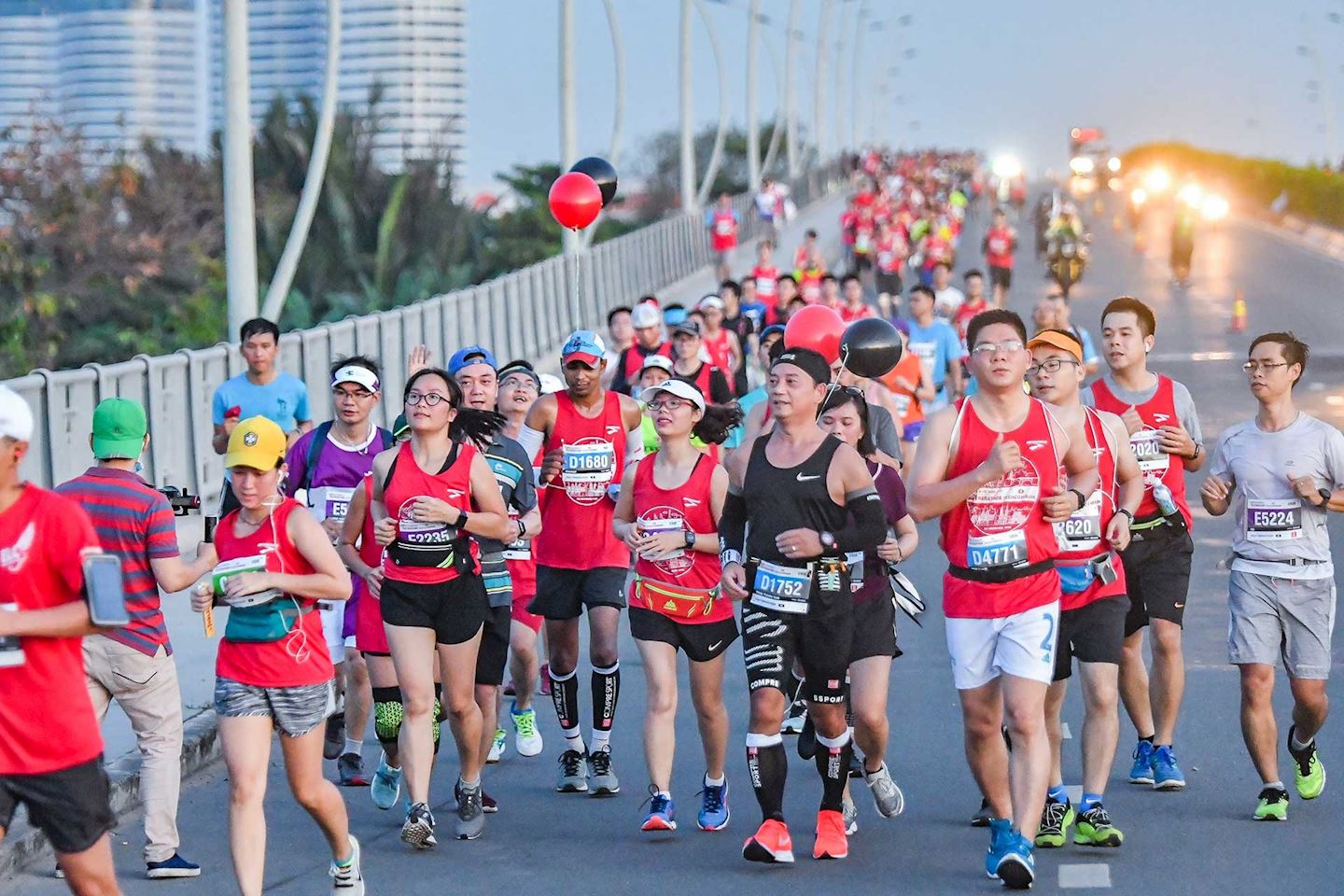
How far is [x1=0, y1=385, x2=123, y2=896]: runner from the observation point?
19.8 feet

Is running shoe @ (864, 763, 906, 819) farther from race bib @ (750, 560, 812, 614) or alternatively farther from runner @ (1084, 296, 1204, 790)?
runner @ (1084, 296, 1204, 790)

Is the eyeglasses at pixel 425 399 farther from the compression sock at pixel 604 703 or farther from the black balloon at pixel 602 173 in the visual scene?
the black balloon at pixel 602 173

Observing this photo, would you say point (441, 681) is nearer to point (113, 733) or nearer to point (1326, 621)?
point (113, 733)

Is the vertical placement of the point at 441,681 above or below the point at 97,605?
below

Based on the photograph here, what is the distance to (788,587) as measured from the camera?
837 centimetres

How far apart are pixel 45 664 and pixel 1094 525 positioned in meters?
4.09

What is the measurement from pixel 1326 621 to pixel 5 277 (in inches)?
1165

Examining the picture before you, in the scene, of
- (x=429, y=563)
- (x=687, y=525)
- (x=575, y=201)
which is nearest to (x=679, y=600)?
(x=687, y=525)

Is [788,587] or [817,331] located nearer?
[788,587]

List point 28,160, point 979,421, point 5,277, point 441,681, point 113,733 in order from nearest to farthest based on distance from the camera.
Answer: point 979,421 < point 441,681 < point 113,733 < point 5,277 < point 28,160

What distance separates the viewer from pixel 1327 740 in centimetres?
1034

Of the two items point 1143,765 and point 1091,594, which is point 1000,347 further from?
point 1143,765

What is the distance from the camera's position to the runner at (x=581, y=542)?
9.86 m

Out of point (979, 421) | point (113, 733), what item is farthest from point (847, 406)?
point (113, 733)
